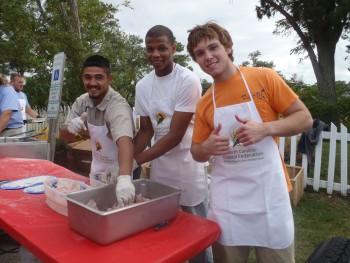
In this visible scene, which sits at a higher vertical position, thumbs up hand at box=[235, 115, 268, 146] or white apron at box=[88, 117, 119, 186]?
thumbs up hand at box=[235, 115, 268, 146]

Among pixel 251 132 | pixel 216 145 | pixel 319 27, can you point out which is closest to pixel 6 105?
pixel 216 145

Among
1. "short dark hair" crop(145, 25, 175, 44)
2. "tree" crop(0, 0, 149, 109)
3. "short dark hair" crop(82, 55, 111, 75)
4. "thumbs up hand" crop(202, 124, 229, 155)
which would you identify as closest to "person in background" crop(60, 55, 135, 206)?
"short dark hair" crop(82, 55, 111, 75)

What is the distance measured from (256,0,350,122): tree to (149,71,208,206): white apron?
29.7ft

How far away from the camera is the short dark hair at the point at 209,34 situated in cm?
161

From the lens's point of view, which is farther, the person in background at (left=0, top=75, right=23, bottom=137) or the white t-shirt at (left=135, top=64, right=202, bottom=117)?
the person in background at (left=0, top=75, right=23, bottom=137)

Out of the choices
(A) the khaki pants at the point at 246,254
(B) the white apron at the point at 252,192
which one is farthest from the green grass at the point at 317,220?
(B) the white apron at the point at 252,192

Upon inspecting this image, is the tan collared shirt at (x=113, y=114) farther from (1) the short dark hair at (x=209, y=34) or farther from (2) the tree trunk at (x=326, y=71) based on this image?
(2) the tree trunk at (x=326, y=71)

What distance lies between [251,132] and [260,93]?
249 mm

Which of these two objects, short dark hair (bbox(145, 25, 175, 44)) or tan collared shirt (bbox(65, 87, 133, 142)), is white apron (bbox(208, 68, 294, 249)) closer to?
tan collared shirt (bbox(65, 87, 133, 142))

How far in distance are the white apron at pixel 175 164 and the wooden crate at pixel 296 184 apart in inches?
91.9

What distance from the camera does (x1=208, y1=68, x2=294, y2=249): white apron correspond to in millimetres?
1552

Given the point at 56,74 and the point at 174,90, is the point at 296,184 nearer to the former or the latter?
the point at 174,90

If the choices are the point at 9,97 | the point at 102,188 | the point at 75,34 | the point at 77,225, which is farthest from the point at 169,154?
the point at 75,34

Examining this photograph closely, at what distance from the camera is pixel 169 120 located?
2121mm
